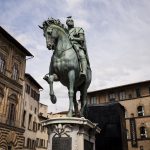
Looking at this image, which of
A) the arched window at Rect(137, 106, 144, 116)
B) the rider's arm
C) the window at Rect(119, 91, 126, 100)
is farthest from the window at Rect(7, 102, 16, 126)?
the rider's arm

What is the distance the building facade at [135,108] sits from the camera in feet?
144

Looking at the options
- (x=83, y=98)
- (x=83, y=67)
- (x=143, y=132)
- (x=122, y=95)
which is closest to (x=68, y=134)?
(x=83, y=98)

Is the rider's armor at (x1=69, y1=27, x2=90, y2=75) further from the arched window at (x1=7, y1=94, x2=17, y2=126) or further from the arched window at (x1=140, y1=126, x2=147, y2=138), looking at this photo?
the arched window at (x1=140, y1=126, x2=147, y2=138)

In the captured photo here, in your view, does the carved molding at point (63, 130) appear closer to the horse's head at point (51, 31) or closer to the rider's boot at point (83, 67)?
the rider's boot at point (83, 67)

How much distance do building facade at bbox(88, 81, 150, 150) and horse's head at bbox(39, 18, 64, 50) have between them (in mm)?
38673

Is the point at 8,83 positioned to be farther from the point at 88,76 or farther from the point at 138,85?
the point at 88,76

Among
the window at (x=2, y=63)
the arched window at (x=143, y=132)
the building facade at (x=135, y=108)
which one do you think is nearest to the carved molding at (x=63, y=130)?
the window at (x=2, y=63)

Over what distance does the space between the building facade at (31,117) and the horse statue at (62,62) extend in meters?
31.8

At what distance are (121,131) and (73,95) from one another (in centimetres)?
285

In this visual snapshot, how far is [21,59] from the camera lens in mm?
36094

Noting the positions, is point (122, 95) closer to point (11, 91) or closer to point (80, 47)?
point (11, 91)

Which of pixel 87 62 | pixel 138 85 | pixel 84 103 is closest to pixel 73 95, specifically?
pixel 84 103

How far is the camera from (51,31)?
6.93 metres

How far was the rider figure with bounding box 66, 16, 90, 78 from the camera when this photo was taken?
22.9 ft
